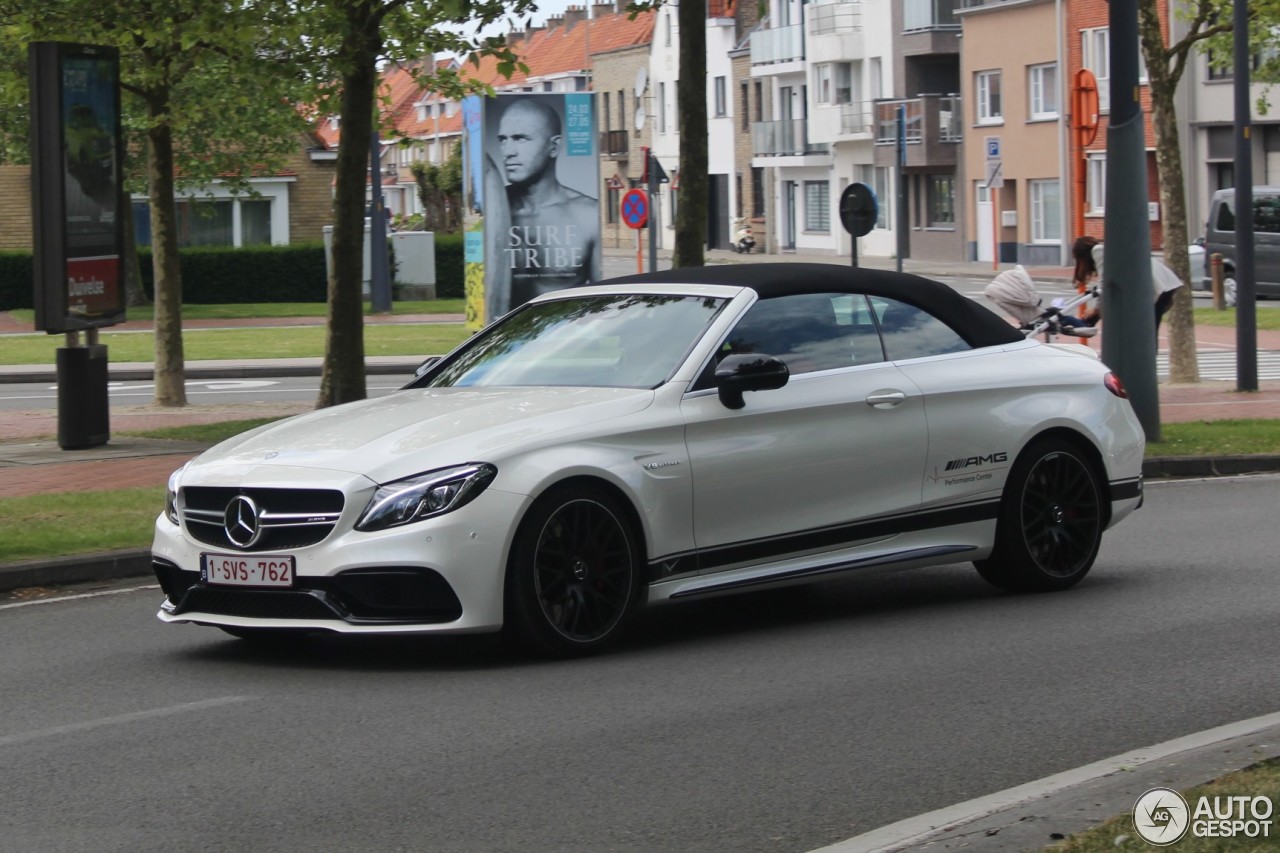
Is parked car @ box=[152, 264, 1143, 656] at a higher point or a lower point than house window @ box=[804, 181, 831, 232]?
lower

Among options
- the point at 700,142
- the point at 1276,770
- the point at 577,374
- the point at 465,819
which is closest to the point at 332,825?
the point at 465,819

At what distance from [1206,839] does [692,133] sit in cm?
1346

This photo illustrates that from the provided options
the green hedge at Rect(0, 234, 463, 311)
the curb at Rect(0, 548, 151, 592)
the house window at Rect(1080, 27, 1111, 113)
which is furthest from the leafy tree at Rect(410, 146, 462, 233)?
the curb at Rect(0, 548, 151, 592)

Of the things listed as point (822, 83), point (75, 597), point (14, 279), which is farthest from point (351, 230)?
point (822, 83)

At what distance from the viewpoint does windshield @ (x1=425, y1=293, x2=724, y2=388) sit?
880cm

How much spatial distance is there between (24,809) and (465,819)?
4.30ft

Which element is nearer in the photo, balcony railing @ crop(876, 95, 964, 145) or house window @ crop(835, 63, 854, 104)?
balcony railing @ crop(876, 95, 964, 145)

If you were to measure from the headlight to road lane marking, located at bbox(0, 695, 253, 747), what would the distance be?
0.81 m

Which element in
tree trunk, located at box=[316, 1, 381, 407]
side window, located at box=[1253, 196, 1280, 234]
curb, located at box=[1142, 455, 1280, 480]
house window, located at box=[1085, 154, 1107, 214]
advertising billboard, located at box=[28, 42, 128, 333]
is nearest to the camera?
curb, located at box=[1142, 455, 1280, 480]

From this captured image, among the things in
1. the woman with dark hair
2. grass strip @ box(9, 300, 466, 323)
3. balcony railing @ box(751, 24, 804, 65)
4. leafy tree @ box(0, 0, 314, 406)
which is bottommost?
Result: the woman with dark hair

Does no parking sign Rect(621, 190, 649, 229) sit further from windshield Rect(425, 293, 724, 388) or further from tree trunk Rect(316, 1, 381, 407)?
windshield Rect(425, 293, 724, 388)

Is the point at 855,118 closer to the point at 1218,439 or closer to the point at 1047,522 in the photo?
the point at 1218,439

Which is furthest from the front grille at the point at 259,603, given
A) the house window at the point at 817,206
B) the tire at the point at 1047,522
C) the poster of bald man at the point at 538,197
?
the house window at the point at 817,206

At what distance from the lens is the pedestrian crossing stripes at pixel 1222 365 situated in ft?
85.1
